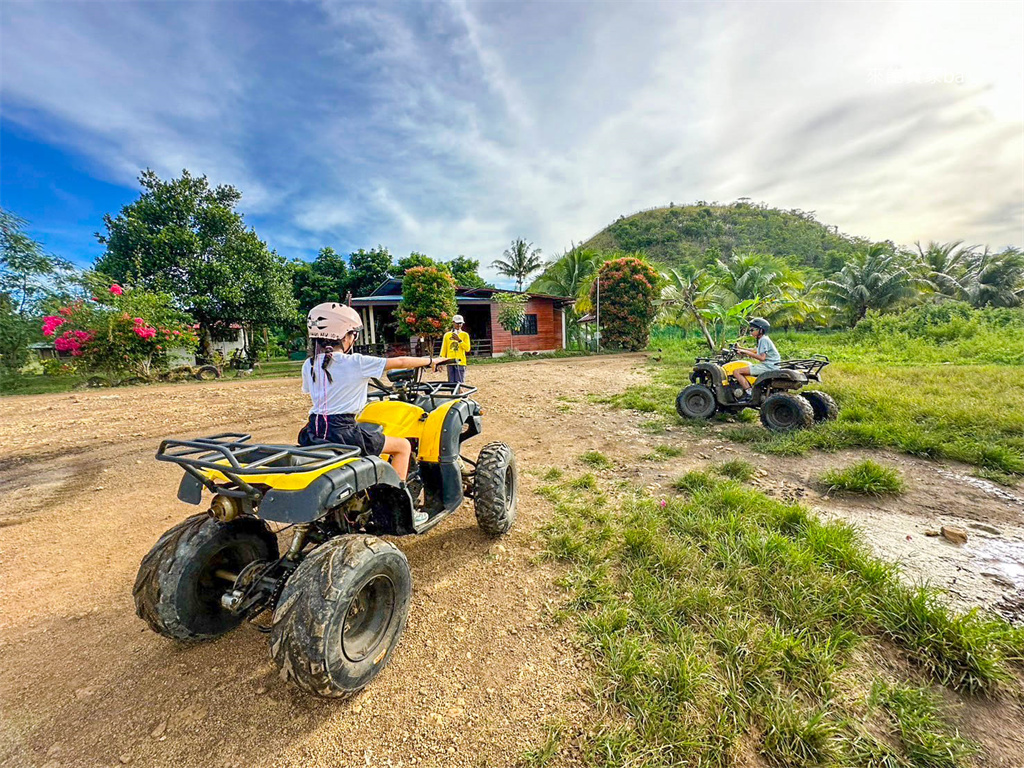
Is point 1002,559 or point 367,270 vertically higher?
point 367,270

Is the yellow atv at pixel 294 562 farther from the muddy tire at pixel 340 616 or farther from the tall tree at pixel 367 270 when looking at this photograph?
the tall tree at pixel 367 270

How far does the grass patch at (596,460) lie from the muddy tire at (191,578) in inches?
139

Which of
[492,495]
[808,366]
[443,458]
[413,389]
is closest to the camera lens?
[443,458]

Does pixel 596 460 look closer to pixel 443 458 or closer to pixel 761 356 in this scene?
pixel 443 458

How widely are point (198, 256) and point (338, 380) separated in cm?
1991

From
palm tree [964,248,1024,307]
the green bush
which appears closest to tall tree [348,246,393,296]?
the green bush

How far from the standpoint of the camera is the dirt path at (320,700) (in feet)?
5.30

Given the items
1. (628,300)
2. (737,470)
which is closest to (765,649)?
(737,470)

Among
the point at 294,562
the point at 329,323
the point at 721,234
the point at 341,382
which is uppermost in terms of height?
the point at 721,234

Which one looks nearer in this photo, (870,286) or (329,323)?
(329,323)

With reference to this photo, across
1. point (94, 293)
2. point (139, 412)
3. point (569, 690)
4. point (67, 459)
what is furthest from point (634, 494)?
point (94, 293)

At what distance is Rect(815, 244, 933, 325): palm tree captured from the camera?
21969 mm

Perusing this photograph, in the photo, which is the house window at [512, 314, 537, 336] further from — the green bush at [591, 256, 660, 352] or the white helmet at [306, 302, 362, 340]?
the white helmet at [306, 302, 362, 340]

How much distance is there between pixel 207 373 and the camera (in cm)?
1558
